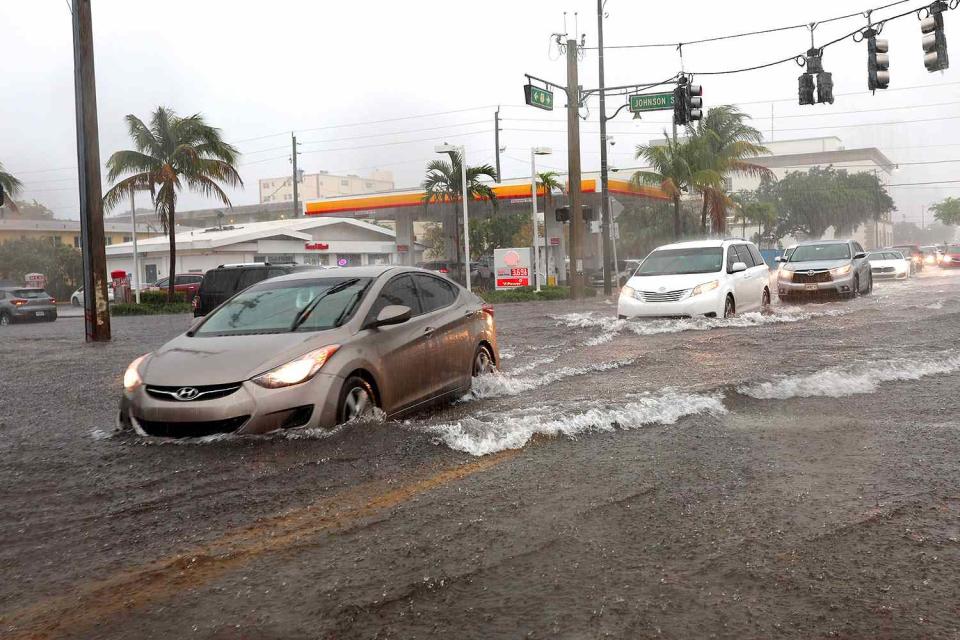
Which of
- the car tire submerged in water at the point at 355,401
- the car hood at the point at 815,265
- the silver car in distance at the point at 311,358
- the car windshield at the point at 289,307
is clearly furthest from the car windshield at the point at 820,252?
the car tire submerged in water at the point at 355,401

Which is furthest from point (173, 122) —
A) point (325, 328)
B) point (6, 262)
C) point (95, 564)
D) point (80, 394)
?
Result: point (95, 564)

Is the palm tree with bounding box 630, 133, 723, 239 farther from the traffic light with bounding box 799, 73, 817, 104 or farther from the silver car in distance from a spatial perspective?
the silver car in distance

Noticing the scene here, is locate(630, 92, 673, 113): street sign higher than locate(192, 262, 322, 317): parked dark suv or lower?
higher

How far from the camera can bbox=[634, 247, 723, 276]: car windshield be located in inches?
648

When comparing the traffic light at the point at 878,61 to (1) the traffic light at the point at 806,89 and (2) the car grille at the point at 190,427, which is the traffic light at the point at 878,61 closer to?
(1) the traffic light at the point at 806,89

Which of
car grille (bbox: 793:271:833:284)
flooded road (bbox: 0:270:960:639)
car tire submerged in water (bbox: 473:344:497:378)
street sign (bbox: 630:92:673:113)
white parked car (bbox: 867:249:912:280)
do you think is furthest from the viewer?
white parked car (bbox: 867:249:912:280)

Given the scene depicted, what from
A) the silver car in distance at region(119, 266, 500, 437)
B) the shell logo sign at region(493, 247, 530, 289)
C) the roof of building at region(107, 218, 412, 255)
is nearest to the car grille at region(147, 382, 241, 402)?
the silver car in distance at region(119, 266, 500, 437)

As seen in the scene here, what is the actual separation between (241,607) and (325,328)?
3607 millimetres

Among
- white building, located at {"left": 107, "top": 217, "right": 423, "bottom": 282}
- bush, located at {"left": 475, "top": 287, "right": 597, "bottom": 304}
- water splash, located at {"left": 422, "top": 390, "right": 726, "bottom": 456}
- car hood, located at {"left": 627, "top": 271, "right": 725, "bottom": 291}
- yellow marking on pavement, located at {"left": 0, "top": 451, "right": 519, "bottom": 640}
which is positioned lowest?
yellow marking on pavement, located at {"left": 0, "top": 451, "right": 519, "bottom": 640}

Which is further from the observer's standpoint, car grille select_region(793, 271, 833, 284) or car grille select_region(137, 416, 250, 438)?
car grille select_region(793, 271, 833, 284)

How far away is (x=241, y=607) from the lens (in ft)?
11.5

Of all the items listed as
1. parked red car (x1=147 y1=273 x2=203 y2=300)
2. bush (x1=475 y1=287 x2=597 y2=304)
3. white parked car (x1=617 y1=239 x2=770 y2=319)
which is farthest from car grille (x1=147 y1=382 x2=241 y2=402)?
parked red car (x1=147 y1=273 x2=203 y2=300)

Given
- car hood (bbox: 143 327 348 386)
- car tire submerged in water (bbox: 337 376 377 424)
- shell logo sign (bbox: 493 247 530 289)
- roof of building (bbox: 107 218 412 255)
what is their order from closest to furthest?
car hood (bbox: 143 327 348 386) < car tire submerged in water (bbox: 337 376 377 424) < shell logo sign (bbox: 493 247 530 289) < roof of building (bbox: 107 218 412 255)

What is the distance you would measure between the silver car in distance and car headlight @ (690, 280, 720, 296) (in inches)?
306
